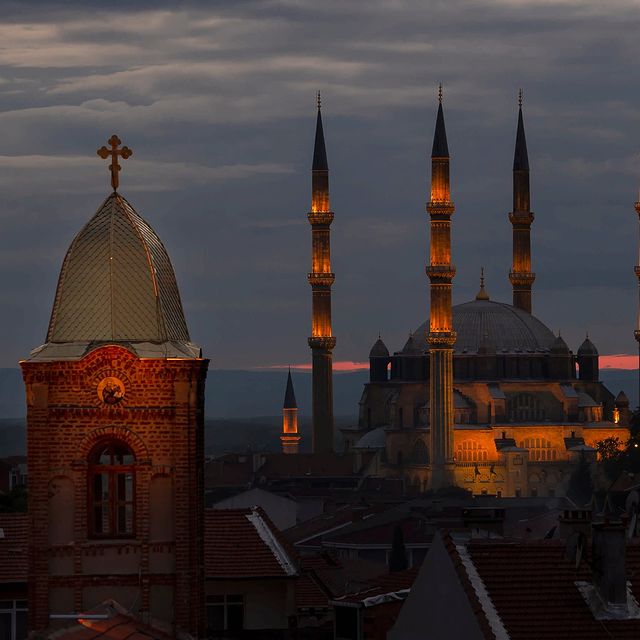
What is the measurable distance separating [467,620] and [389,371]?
13983 centimetres

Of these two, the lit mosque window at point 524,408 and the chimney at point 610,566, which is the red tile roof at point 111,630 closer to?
the chimney at point 610,566

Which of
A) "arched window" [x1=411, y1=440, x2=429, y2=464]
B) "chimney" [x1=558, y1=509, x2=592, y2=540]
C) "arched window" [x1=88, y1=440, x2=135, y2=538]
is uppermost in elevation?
"arched window" [x1=411, y1=440, x2=429, y2=464]

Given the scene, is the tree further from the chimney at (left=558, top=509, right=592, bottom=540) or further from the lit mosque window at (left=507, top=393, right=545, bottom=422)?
the lit mosque window at (left=507, top=393, right=545, bottom=422)

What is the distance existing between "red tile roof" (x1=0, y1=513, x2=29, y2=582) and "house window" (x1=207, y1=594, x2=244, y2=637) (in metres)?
2.59

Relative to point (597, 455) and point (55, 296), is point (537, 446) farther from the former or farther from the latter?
point (55, 296)

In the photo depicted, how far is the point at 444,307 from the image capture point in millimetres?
142250

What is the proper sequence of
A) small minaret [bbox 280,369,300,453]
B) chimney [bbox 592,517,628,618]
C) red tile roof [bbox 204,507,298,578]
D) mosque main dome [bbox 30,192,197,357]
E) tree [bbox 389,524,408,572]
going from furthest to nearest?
small minaret [bbox 280,369,300,453] → tree [bbox 389,524,408,572] → red tile roof [bbox 204,507,298,578] → mosque main dome [bbox 30,192,197,357] → chimney [bbox 592,517,628,618]

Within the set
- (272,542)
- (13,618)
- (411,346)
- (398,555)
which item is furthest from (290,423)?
(13,618)

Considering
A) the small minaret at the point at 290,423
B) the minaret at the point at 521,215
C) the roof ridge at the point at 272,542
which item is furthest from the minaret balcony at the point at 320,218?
the roof ridge at the point at 272,542

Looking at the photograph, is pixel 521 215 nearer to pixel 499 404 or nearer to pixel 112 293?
pixel 499 404

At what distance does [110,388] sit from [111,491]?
1060 millimetres

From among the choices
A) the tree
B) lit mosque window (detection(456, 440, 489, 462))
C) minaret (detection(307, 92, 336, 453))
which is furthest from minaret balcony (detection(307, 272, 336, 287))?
the tree

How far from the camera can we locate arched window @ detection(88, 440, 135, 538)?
91.0 feet

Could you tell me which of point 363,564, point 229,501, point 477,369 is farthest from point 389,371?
point 363,564
